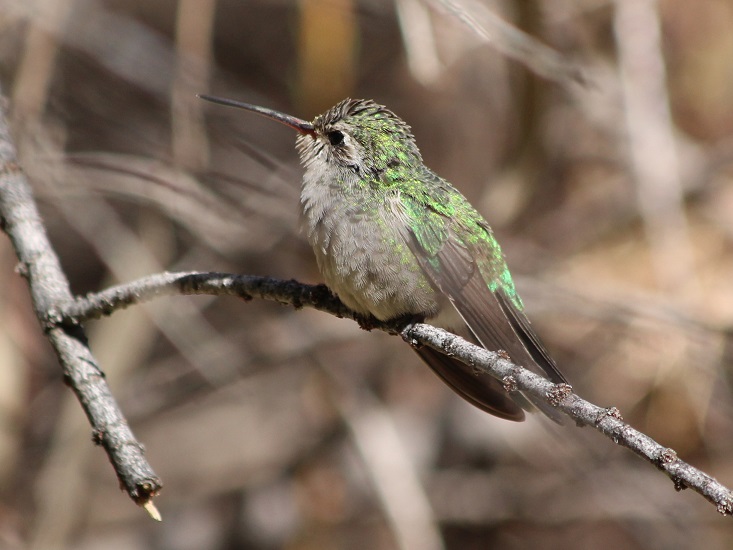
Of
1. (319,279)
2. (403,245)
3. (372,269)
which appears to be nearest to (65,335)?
(372,269)

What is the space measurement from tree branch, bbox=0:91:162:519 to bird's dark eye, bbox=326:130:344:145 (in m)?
1.16

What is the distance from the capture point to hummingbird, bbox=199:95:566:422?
110 inches

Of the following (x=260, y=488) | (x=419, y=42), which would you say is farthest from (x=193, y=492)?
(x=419, y=42)

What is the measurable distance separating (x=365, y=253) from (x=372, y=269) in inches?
2.5

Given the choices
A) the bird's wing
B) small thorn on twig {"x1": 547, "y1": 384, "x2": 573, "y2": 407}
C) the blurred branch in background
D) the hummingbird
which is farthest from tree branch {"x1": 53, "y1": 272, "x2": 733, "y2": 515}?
the blurred branch in background

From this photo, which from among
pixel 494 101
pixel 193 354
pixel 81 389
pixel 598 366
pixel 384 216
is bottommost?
pixel 81 389

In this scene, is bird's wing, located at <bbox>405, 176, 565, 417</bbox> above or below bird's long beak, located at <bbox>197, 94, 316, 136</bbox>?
below

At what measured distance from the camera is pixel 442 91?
263 inches

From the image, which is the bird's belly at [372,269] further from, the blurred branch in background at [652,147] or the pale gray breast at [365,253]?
the blurred branch in background at [652,147]

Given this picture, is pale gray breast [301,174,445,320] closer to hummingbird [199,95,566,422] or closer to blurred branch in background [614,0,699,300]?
hummingbird [199,95,566,422]

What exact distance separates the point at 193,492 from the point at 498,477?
7.17ft

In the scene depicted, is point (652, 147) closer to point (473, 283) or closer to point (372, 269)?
point (473, 283)

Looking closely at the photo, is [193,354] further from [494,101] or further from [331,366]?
[494,101]

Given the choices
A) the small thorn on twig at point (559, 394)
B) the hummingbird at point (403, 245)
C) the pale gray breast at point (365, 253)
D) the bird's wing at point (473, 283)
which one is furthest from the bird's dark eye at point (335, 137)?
the small thorn on twig at point (559, 394)
